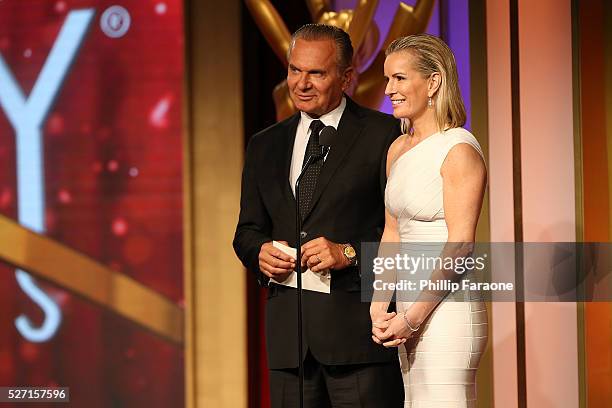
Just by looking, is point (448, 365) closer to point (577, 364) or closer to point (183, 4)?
point (577, 364)

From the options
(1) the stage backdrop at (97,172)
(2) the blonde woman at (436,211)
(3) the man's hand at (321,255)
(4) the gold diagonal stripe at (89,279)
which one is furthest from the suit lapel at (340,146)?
(4) the gold diagonal stripe at (89,279)

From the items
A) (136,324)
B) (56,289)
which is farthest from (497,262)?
(56,289)

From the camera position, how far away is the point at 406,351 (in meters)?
2.39

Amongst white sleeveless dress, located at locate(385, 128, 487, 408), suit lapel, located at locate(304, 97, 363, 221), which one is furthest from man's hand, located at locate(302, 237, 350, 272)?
white sleeveless dress, located at locate(385, 128, 487, 408)

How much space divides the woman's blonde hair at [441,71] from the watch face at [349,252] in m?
0.42

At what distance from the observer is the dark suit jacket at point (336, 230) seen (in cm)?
258

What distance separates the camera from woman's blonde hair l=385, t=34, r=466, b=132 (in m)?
2.33

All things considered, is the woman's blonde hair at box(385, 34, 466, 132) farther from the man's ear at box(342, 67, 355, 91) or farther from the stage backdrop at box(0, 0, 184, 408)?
the stage backdrop at box(0, 0, 184, 408)

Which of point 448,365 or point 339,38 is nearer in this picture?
point 448,365

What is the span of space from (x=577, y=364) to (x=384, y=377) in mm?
1008

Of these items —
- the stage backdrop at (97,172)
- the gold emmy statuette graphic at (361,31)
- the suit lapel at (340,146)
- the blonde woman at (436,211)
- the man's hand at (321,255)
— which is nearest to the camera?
the blonde woman at (436,211)

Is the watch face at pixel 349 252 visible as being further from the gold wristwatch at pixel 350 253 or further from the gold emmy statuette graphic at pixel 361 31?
the gold emmy statuette graphic at pixel 361 31

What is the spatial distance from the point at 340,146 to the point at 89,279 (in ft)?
5.86

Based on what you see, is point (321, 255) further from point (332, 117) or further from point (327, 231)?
point (332, 117)
